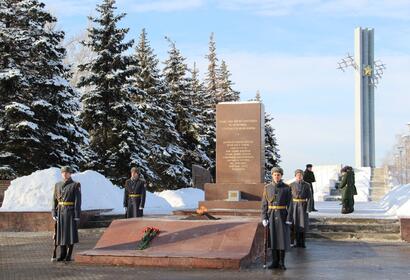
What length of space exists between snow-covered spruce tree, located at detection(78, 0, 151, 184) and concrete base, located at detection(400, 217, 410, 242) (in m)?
17.6

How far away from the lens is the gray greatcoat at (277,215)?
10.3 m

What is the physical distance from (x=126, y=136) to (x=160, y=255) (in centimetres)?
2081

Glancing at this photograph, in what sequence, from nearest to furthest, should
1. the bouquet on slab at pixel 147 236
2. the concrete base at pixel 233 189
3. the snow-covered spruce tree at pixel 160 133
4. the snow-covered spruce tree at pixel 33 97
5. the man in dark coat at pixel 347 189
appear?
the bouquet on slab at pixel 147 236, the concrete base at pixel 233 189, the man in dark coat at pixel 347 189, the snow-covered spruce tree at pixel 33 97, the snow-covered spruce tree at pixel 160 133

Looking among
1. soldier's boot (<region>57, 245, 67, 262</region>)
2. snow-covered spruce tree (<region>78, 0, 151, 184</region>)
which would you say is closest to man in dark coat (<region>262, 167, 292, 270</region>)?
soldier's boot (<region>57, 245, 67, 262</region>)

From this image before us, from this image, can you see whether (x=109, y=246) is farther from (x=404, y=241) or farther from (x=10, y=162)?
(x=10, y=162)

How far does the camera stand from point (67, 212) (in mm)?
11266

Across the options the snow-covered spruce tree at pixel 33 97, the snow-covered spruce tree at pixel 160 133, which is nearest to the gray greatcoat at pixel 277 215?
the snow-covered spruce tree at pixel 33 97

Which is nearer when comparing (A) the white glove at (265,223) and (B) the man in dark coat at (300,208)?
(A) the white glove at (265,223)

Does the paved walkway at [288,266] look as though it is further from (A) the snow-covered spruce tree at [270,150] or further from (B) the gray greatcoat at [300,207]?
(A) the snow-covered spruce tree at [270,150]

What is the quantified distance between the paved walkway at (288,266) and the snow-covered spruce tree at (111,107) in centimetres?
1669

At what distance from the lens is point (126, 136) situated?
3089 centimetres

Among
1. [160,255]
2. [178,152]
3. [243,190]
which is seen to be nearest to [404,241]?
[243,190]

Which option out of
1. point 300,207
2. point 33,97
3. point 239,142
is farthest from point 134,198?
point 33,97

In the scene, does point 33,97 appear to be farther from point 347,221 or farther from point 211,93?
point 211,93
